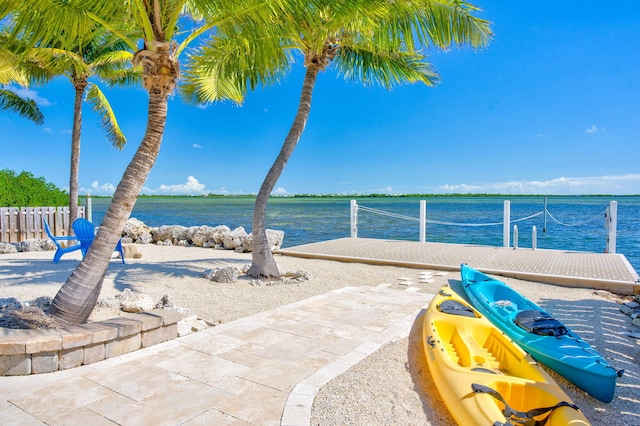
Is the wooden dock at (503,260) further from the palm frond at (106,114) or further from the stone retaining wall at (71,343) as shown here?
the palm frond at (106,114)

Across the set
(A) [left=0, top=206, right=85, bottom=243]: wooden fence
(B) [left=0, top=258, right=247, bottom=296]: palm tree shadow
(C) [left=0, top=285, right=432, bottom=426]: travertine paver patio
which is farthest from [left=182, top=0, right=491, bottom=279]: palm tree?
(A) [left=0, top=206, right=85, bottom=243]: wooden fence

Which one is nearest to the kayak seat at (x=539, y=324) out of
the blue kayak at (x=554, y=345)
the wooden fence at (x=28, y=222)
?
the blue kayak at (x=554, y=345)

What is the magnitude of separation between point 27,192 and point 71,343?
12.9 m

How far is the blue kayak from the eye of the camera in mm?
3182

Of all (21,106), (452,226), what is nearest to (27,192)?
(21,106)

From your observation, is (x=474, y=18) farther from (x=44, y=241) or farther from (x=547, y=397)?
(x=44, y=241)

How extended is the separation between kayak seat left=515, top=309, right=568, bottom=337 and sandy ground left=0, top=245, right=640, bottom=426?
0.38m

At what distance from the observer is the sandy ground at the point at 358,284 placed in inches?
118

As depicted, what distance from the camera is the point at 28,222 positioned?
41.7ft

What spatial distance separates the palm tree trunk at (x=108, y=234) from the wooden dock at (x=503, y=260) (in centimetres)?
594

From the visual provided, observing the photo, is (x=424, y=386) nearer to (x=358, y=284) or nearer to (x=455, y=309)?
(x=455, y=309)

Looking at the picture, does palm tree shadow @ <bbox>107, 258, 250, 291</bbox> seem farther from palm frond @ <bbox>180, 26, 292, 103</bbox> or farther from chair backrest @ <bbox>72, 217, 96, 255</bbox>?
palm frond @ <bbox>180, 26, 292, 103</bbox>

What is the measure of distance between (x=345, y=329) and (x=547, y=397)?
232 centimetres

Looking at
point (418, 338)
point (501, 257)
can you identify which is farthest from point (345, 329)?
point (501, 257)
